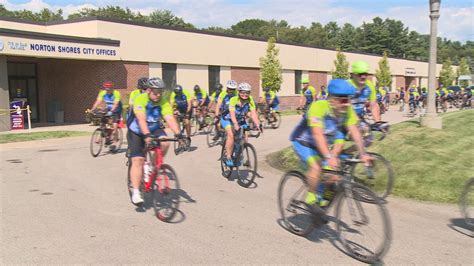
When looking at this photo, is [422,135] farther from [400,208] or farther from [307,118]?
[307,118]

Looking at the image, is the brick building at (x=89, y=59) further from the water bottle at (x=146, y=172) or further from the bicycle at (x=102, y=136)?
the water bottle at (x=146, y=172)

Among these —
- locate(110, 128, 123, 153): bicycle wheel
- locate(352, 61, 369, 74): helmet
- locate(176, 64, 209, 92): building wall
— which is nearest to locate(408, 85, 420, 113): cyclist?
locate(176, 64, 209, 92): building wall


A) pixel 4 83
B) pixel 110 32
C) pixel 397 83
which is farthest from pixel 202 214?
pixel 397 83

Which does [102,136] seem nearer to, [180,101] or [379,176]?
[180,101]

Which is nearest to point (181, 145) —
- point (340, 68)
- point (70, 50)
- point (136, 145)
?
point (136, 145)

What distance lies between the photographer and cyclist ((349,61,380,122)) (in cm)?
733

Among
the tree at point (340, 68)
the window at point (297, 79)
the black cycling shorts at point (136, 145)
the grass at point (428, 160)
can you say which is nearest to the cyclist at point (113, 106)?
the grass at point (428, 160)

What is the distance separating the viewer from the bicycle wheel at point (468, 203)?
5.53m

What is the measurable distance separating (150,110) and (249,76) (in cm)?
2805

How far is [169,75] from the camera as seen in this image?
27.5 m

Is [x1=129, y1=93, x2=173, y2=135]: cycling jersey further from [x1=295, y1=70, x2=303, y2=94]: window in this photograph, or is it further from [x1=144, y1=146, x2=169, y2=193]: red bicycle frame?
[x1=295, y1=70, x2=303, y2=94]: window

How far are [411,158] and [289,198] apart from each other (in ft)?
13.5

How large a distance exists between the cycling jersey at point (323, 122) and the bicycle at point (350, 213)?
442 millimetres

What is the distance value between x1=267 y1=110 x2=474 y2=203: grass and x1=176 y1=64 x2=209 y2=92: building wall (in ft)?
58.3
